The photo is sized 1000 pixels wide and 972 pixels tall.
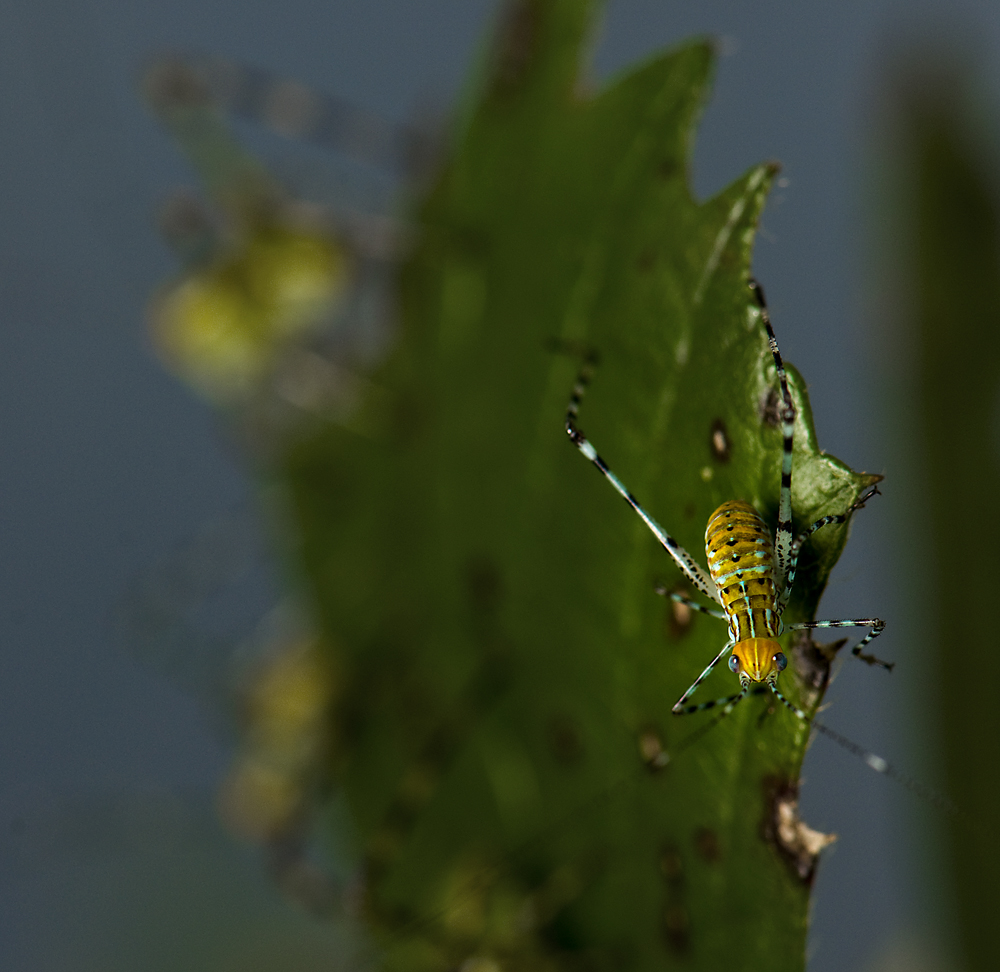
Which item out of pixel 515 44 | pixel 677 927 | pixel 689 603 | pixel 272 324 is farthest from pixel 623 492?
pixel 272 324

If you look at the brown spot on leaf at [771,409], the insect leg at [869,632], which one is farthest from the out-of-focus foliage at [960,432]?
the brown spot on leaf at [771,409]

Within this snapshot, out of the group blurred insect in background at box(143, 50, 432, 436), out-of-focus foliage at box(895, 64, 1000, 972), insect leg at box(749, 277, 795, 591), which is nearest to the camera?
insect leg at box(749, 277, 795, 591)

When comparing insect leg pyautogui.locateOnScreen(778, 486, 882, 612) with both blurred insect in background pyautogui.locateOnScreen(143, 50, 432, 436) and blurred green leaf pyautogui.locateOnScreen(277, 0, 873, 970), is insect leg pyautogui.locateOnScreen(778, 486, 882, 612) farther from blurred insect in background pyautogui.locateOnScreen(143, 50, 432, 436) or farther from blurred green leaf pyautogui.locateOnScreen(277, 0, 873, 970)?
blurred insect in background pyautogui.locateOnScreen(143, 50, 432, 436)

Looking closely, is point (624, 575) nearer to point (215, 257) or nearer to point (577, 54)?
point (577, 54)

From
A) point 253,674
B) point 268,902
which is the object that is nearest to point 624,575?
point 253,674

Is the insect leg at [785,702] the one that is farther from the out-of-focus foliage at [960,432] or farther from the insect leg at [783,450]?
the out-of-focus foliage at [960,432]

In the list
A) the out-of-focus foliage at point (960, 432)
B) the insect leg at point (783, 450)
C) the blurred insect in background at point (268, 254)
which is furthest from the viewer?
the blurred insect in background at point (268, 254)

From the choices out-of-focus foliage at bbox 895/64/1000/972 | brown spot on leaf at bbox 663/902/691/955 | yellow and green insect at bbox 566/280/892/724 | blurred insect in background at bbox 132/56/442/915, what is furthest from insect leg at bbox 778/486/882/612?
blurred insect in background at bbox 132/56/442/915
